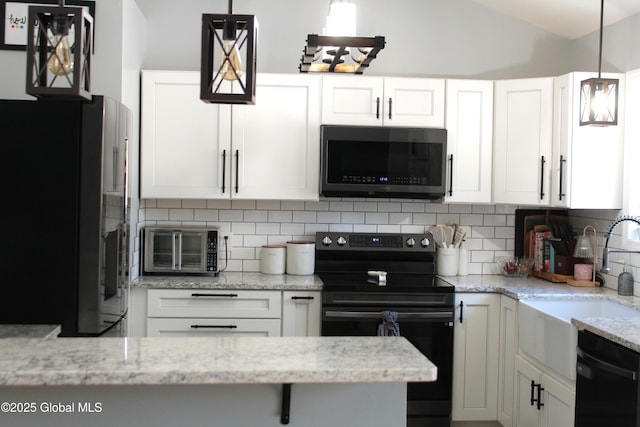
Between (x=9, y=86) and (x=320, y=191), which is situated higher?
(x=9, y=86)

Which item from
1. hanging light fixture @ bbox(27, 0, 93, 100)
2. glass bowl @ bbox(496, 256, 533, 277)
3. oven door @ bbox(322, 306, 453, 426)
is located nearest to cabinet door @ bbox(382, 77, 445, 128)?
glass bowl @ bbox(496, 256, 533, 277)

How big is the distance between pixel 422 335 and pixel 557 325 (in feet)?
2.73

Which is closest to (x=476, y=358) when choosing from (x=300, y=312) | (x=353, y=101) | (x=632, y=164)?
(x=300, y=312)

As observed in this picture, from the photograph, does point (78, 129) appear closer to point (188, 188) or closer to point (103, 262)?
point (103, 262)

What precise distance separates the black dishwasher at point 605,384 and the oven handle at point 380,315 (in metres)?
0.95

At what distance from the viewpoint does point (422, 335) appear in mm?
3699

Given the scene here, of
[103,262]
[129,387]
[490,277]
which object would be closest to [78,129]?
[103,262]

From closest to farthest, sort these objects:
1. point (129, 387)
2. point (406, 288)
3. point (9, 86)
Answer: point (129, 387)
point (9, 86)
point (406, 288)

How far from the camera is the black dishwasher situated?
2.42m

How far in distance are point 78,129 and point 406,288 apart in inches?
78.6

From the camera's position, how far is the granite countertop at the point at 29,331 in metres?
2.41

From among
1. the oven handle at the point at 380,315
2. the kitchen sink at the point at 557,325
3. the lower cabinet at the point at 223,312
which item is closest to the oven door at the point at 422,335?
the oven handle at the point at 380,315

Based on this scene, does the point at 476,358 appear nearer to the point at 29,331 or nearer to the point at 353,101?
the point at 353,101

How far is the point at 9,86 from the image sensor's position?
11.3ft
